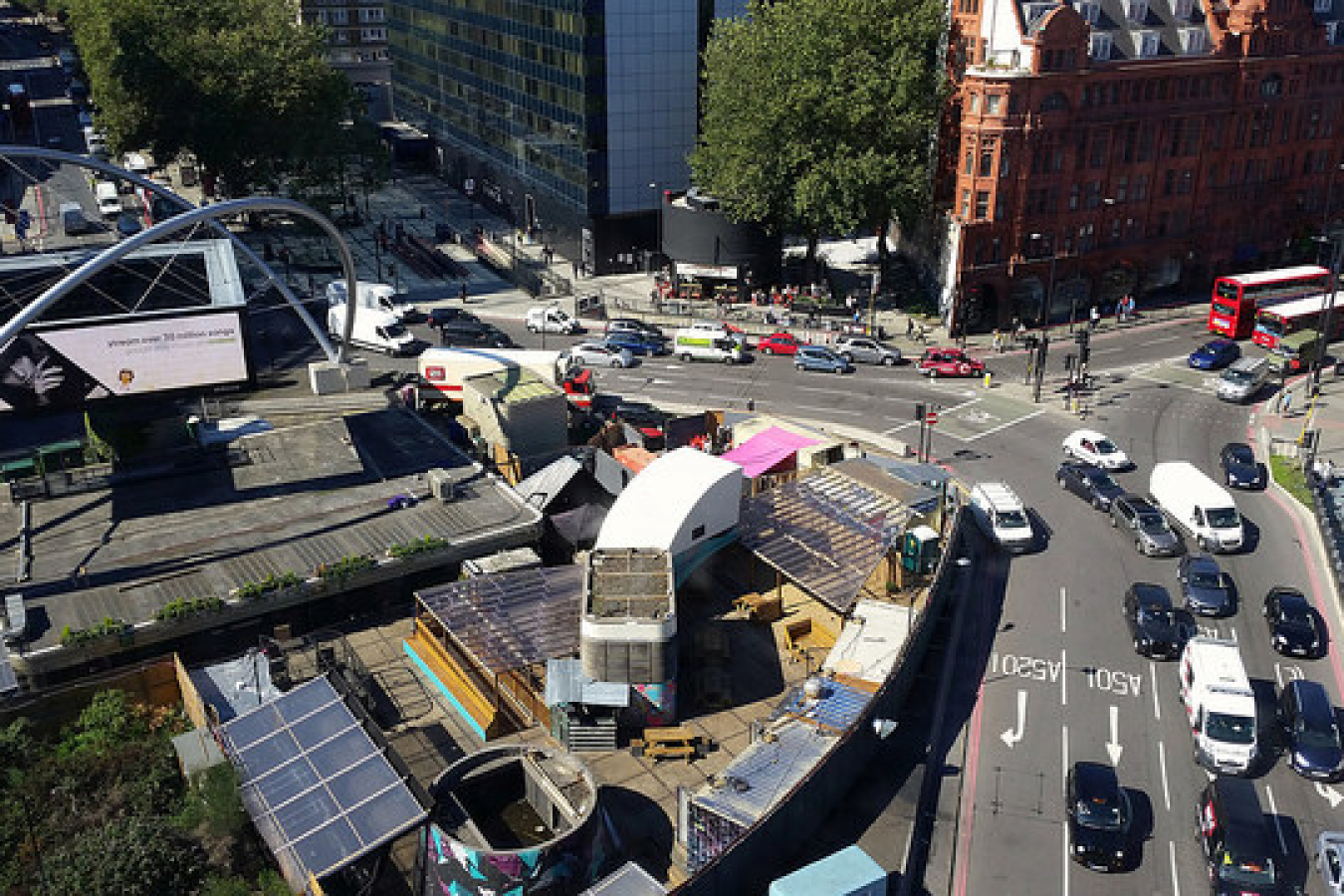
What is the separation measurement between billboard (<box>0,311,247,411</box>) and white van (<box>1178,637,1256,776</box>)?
115 feet

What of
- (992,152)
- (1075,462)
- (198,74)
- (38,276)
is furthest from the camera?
(198,74)

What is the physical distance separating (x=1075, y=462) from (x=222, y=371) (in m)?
38.6

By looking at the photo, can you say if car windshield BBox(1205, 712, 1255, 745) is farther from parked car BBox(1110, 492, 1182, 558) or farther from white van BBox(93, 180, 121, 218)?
white van BBox(93, 180, 121, 218)

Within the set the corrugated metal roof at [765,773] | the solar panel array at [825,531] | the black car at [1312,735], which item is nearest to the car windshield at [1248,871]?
the black car at [1312,735]

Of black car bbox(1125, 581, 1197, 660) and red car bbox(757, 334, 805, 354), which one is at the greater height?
red car bbox(757, 334, 805, 354)

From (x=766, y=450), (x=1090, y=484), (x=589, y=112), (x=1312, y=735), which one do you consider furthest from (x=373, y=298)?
(x=1312, y=735)

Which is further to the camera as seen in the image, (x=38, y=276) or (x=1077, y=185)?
(x=1077, y=185)

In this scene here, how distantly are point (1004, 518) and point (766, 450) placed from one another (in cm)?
1054

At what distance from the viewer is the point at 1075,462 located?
56156 millimetres

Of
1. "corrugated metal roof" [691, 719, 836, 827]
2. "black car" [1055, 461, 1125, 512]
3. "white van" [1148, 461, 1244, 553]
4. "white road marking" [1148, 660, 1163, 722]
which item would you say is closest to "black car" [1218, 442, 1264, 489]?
"white van" [1148, 461, 1244, 553]

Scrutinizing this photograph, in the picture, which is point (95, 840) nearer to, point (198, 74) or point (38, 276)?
point (38, 276)

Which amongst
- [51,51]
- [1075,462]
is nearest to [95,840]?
[1075,462]

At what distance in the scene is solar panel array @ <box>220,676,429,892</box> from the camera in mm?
28703

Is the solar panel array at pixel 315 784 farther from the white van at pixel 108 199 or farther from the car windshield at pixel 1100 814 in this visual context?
the white van at pixel 108 199
